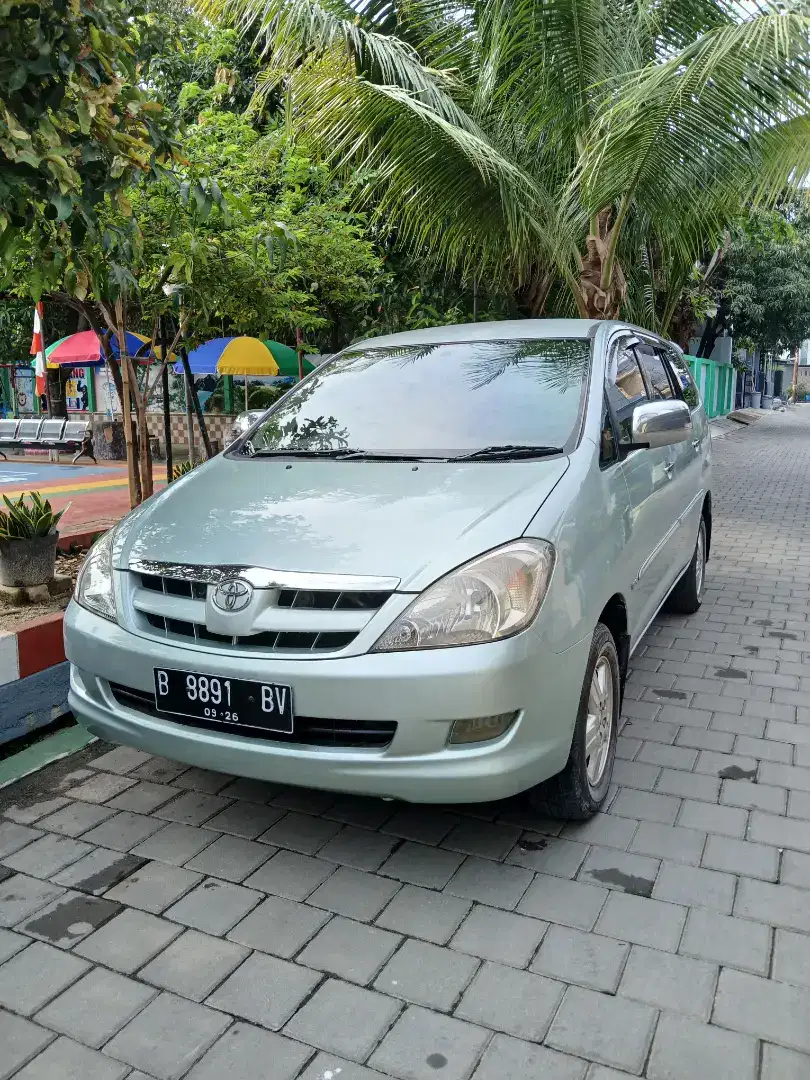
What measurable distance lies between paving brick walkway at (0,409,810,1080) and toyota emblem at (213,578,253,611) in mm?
894

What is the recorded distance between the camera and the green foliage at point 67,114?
9.57 ft

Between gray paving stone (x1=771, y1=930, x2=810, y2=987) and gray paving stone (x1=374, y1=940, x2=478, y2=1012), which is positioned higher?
gray paving stone (x1=374, y1=940, x2=478, y2=1012)

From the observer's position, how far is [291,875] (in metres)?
2.88

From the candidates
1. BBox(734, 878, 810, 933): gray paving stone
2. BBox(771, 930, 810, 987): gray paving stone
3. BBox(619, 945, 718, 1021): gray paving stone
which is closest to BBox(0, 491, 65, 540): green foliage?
BBox(619, 945, 718, 1021): gray paving stone

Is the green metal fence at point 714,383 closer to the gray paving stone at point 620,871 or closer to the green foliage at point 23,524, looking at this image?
the green foliage at point 23,524

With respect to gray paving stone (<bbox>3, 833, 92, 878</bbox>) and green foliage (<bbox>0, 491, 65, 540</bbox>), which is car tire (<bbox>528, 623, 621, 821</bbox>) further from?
green foliage (<bbox>0, 491, 65, 540</bbox>)

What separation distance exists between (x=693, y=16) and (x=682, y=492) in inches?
232

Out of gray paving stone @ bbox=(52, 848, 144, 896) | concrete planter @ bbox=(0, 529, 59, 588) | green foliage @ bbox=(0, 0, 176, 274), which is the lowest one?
gray paving stone @ bbox=(52, 848, 144, 896)

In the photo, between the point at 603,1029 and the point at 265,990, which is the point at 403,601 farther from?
the point at 603,1029

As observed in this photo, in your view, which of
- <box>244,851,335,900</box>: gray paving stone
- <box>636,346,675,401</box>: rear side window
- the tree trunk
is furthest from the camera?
the tree trunk

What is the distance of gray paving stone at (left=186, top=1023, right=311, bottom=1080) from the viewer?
2078mm

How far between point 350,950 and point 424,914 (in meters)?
0.27

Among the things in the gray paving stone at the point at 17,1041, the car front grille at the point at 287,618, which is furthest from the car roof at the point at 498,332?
the gray paving stone at the point at 17,1041

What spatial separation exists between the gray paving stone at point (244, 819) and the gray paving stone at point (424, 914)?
1.99 ft
